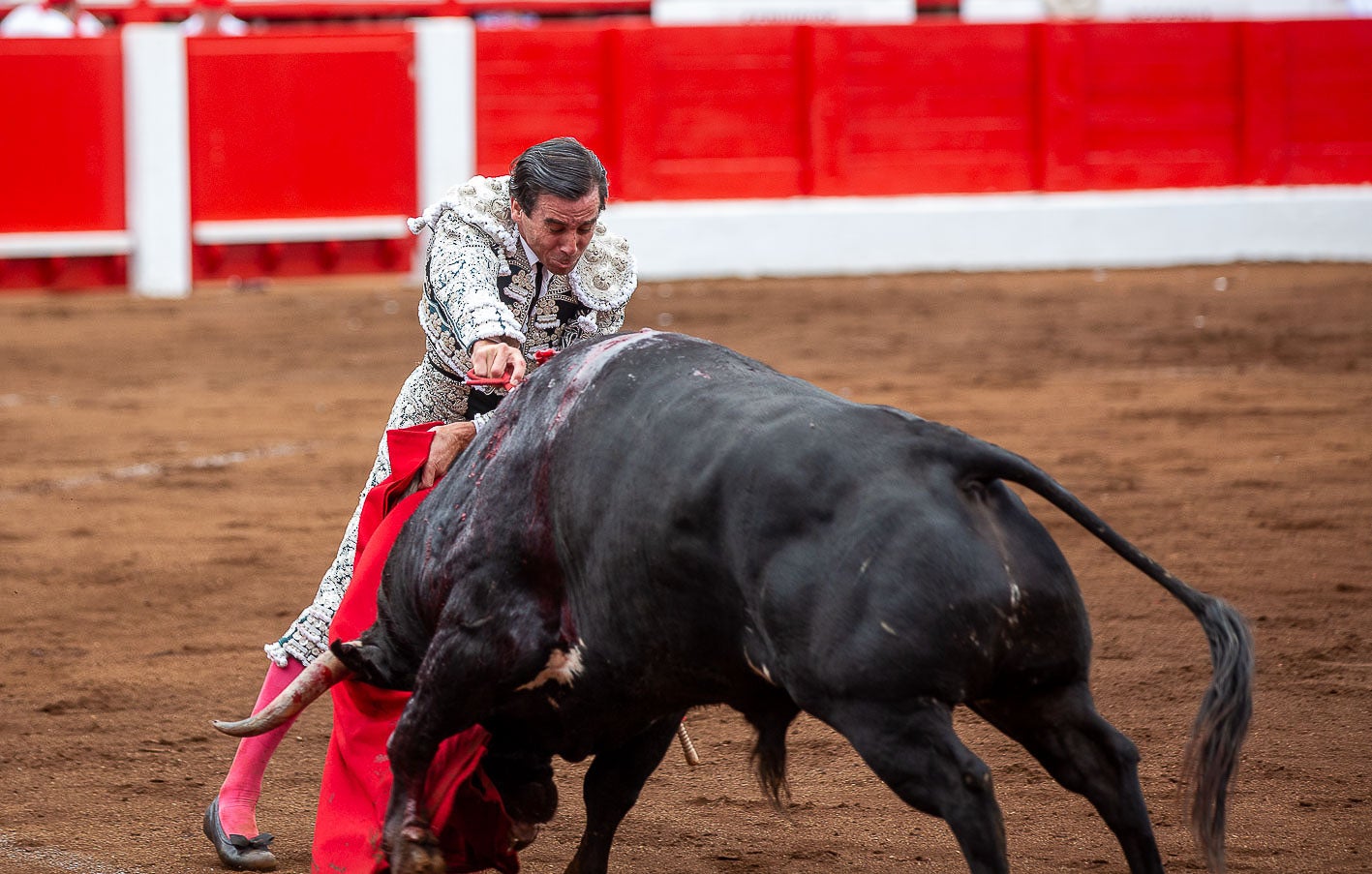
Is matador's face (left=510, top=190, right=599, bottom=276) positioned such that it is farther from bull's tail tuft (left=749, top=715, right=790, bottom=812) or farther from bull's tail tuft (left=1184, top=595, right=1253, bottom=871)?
bull's tail tuft (left=1184, top=595, right=1253, bottom=871)

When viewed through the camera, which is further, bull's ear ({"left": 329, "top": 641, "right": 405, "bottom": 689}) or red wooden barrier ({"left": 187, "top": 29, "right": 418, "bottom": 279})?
red wooden barrier ({"left": 187, "top": 29, "right": 418, "bottom": 279})

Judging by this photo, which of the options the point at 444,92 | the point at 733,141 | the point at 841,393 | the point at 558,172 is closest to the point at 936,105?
the point at 733,141

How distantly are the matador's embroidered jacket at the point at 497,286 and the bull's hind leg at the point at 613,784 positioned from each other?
585mm

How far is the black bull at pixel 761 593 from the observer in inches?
71.5

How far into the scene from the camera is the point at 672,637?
6.73 feet

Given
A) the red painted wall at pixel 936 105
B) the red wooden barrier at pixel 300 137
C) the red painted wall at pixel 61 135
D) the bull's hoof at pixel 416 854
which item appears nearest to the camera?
the bull's hoof at pixel 416 854

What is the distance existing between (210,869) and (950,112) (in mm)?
8934

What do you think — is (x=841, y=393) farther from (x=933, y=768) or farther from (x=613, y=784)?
(x=933, y=768)

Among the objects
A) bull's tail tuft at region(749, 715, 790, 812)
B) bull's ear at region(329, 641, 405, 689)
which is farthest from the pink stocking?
bull's tail tuft at region(749, 715, 790, 812)

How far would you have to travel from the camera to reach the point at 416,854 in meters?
2.40

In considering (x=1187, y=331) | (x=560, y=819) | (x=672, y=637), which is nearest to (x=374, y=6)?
(x=1187, y=331)

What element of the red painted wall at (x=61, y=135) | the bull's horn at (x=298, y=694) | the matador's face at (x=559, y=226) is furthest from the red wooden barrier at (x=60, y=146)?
the matador's face at (x=559, y=226)

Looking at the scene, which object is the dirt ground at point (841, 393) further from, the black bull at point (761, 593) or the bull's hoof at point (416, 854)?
the black bull at point (761, 593)

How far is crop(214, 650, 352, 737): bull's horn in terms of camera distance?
259 centimetres
